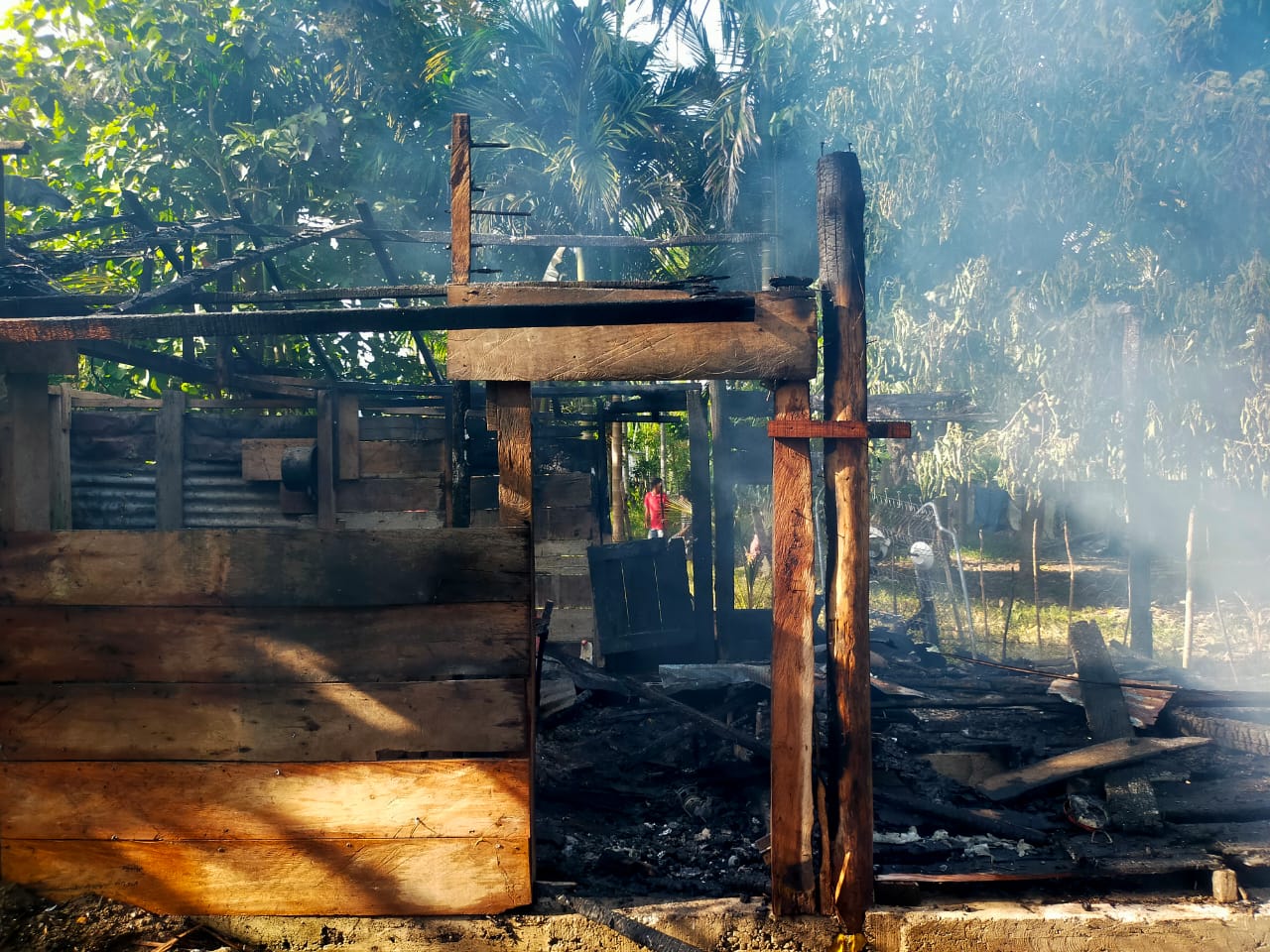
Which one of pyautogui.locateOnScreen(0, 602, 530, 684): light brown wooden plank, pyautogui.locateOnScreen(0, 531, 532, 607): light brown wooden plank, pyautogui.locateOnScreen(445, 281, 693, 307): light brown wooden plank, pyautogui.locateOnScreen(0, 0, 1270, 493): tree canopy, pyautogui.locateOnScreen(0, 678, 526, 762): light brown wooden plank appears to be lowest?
pyautogui.locateOnScreen(0, 678, 526, 762): light brown wooden plank

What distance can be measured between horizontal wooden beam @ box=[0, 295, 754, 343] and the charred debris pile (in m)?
2.65

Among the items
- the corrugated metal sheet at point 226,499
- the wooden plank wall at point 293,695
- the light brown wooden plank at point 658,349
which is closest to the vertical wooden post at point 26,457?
the wooden plank wall at point 293,695

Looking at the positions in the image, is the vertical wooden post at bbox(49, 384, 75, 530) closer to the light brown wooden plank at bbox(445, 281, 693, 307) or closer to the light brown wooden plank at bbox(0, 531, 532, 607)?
the light brown wooden plank at bbox(0, 531, 532, 607)

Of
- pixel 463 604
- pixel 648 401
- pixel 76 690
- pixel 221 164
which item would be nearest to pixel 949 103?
pixel 648 401

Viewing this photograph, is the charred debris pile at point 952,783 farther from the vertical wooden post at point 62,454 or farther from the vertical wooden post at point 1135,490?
the vertical wooden post at point 62,454

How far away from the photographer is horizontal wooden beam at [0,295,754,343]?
3588 millimetres

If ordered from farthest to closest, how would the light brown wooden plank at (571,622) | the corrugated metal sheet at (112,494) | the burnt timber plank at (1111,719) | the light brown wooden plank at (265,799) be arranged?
the light brown wooden plank at (571,622), the corrugated metal sheet at (112,494), the burnt timber plank at (1111,719), the light brown wooden plank at (265,799)

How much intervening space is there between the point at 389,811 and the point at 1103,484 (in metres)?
18.4

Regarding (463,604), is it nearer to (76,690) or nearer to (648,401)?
(76,690)

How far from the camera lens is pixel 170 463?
8977mm

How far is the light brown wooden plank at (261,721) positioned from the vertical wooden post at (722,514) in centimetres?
552

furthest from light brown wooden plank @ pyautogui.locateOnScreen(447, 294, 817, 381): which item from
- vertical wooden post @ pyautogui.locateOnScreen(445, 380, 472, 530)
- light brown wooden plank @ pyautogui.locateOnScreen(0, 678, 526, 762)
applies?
vertical wooden post @ pyautogui.locateOnScreen(445, 380, 472, 530)

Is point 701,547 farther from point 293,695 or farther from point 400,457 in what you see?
point 293,695

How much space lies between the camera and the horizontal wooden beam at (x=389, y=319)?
141 inches
